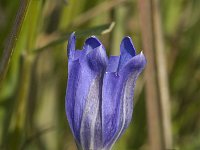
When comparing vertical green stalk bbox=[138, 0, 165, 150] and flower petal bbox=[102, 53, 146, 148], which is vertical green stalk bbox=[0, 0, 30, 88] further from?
vertical green stalk bbox=[138, 0, 165, 150]

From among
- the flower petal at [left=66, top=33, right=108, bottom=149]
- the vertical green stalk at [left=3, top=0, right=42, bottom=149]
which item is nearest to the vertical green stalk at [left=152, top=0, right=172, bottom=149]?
the vertical green stalk at [left=3, top=0, right=42, bottom=149]

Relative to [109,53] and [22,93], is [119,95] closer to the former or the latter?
[22,93]

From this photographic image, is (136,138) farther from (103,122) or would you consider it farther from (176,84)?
(103,122)

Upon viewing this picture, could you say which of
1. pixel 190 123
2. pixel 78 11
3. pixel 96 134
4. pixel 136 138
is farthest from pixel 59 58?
pixel 96 134

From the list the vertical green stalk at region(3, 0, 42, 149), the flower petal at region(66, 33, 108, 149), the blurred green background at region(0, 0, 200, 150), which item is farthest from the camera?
the blurred green background at region(0, 0, 200, 150)

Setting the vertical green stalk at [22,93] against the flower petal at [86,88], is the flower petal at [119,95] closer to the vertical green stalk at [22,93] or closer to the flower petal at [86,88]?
the flower petal at [86,88]

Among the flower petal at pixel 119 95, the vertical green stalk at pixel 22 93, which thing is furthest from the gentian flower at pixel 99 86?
the vertical green stalk at pixel 22 93

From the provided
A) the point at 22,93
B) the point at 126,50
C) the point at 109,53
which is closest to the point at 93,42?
the point at 126,50
